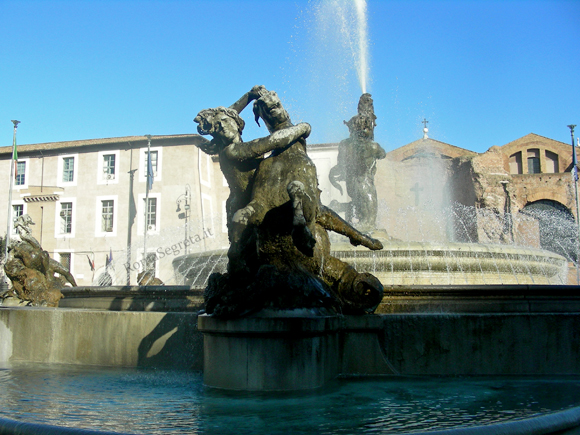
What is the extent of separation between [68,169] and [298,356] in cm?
3821

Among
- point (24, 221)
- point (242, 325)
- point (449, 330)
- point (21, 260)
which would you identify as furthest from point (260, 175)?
point (24, 221)

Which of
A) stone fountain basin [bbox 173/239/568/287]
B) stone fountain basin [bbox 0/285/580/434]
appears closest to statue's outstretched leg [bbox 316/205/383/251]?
stone fountain basin [bbox 0/285/580/434]

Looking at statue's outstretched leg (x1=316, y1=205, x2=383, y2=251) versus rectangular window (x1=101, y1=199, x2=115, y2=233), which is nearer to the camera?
statue's outstretched leg (x1=316, y1=205, x2=383, y2=251)

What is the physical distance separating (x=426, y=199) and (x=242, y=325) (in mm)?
35612

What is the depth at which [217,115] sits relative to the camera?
435 centimetres

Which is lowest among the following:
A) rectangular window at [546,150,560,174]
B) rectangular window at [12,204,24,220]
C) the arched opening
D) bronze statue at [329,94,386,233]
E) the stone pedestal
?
the stone pedestal

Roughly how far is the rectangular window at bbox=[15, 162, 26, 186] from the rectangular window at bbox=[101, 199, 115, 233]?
6.81m

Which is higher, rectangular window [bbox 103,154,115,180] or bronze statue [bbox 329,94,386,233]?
rectangular window [bbox 103,154,115,180]

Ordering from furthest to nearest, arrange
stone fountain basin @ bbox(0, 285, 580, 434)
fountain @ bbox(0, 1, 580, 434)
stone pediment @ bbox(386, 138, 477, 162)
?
stone pediment @ bbox(386, 138, 477, 162) < stone fountain basin @ bbox(0, 285, 580, 434) < fountain @ bbox(0, 1, 580, 434)

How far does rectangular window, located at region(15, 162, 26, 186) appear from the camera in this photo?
38.7 m

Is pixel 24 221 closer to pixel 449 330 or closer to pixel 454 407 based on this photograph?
pixel 449 330

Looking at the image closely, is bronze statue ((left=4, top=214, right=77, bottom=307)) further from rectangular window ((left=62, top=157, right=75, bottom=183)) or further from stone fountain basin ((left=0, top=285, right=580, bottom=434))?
rectangular window ((left=62, top=157, right=75, bottom=183))

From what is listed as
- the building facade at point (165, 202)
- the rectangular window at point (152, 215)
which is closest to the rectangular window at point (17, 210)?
the building facade at point (165, 202)

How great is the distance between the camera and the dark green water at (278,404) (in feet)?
8.79
